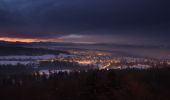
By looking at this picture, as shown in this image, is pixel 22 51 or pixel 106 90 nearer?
pixel 106 90

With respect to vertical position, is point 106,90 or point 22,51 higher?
point 22,51

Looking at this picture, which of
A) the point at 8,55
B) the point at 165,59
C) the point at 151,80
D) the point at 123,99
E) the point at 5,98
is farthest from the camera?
the point at 8,55

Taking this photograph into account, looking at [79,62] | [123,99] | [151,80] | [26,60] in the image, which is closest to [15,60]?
[26,60]

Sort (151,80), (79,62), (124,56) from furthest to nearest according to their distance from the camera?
(79,62), (124,56), (151,80)

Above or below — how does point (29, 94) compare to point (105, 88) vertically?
below

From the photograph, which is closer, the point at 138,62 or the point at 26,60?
the point at 138,62

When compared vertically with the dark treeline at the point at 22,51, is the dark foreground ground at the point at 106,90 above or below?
below

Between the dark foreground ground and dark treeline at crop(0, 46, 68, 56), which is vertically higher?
dark treeline at crop(0, 46, 68, 56)

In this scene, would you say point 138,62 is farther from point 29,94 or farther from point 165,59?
point 29,94

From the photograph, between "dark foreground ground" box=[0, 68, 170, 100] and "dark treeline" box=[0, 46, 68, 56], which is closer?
"dark foreground ground" box=[0, 68, 170, 100]

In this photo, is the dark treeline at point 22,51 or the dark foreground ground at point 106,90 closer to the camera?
the dark foreground ground at point 106,90

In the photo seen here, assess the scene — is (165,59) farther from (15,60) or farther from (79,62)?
(15,60)
